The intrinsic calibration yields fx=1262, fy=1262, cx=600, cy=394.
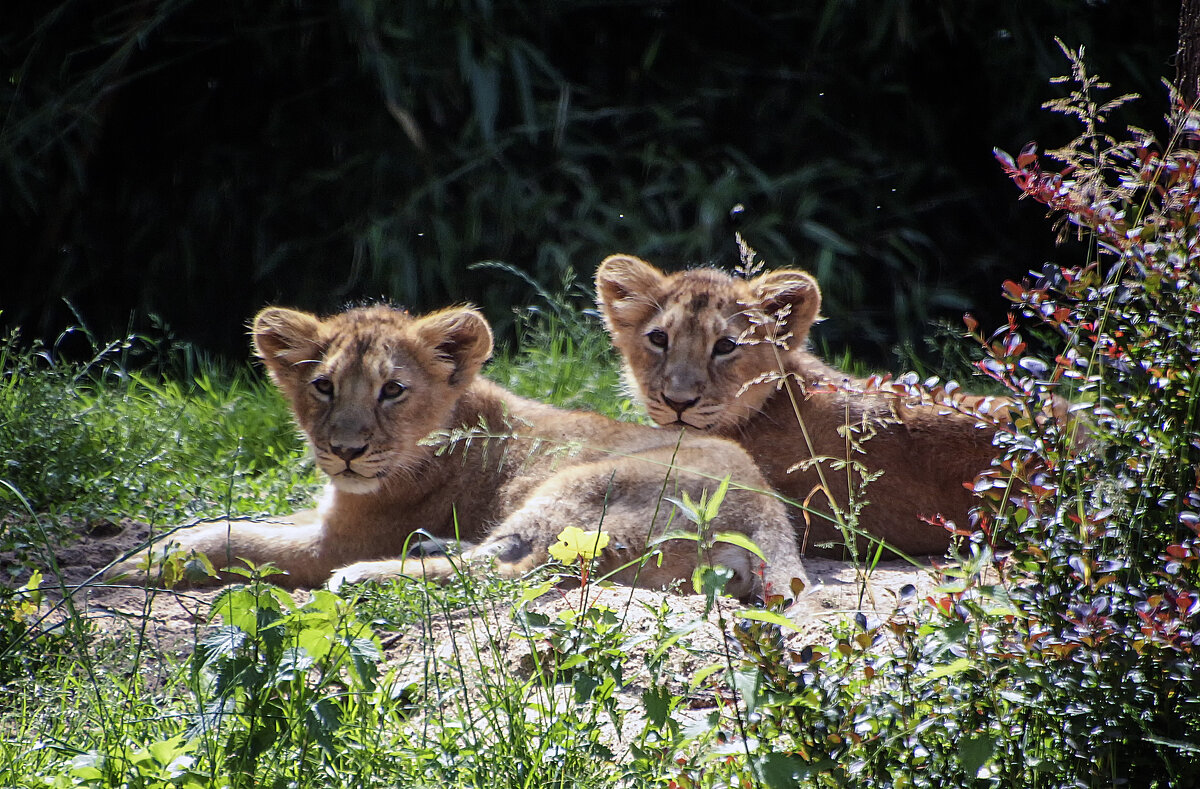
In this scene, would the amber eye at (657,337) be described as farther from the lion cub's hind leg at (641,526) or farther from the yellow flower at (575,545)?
the yellow flower at (575,545)

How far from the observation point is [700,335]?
5246 mm

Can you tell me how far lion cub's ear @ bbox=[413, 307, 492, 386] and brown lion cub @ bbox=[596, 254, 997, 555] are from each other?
798mm

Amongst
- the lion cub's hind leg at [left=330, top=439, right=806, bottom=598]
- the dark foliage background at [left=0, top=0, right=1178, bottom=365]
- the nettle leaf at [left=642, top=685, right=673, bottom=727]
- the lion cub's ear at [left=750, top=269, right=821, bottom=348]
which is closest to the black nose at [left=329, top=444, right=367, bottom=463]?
the lion cub's hind leg at [left=330, top=439, right=806, bottom=598]

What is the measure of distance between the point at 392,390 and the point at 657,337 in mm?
1240

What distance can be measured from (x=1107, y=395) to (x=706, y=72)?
5967 mm

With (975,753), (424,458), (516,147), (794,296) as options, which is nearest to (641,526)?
(424,458)

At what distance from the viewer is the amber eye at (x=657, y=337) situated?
536 cm

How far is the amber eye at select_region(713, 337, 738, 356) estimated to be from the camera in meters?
5.25

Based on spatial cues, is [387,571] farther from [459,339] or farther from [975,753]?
[975,753]

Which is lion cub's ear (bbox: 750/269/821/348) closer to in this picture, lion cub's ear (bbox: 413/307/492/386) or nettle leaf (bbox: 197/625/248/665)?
lion cub's ear (bbox: 413/307/492/386)

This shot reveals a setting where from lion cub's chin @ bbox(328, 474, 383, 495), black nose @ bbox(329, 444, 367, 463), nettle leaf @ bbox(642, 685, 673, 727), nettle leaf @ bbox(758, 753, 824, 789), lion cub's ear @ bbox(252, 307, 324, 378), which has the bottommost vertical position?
lion cub's chin @ bbox(328, 474, 383, 495)

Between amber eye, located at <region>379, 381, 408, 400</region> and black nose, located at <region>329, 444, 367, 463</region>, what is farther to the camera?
amber eye, located at <region>379, 381, 408, 400</region>

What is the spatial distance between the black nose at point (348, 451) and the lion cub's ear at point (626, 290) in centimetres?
149

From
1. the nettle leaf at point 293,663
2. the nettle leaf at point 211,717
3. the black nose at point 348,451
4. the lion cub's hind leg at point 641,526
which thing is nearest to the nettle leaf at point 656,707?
the nettle leaf at point 293,663
